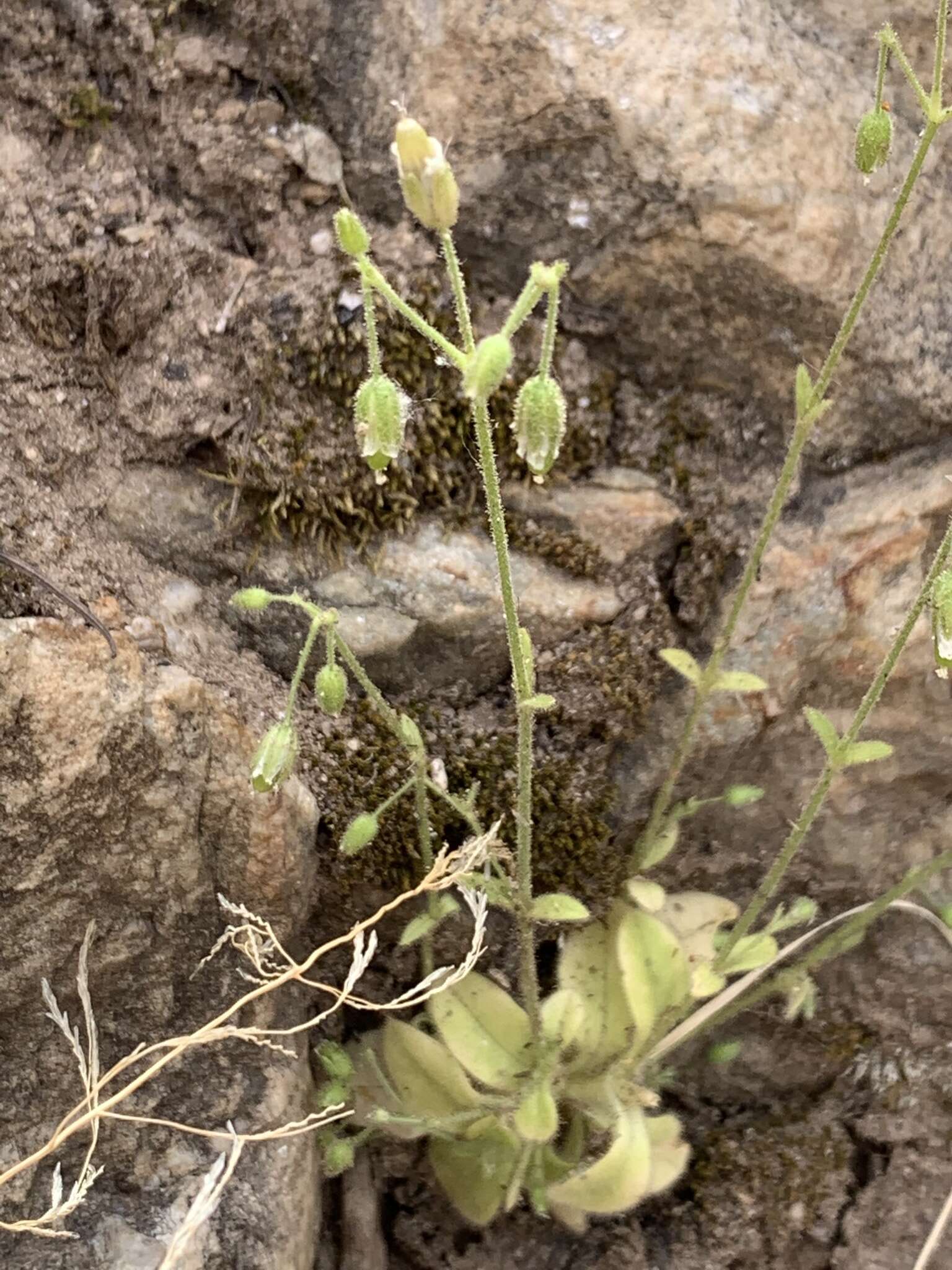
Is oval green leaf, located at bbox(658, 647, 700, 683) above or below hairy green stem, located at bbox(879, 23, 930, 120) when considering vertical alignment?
below

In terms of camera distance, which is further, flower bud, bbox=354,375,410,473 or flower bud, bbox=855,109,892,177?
flower bud, bbox=855,109,892,177

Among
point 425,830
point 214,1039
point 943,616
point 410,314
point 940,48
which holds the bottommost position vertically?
point 214,1039

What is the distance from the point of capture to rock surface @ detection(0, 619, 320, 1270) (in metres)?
1.70

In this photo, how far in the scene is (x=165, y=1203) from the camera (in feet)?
6.18

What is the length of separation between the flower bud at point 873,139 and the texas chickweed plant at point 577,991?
0.21 meters

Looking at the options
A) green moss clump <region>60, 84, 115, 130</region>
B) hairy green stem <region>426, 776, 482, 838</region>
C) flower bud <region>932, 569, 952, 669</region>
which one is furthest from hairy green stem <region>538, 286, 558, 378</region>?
green moss clump <region>60, 84, 115, 130</region>

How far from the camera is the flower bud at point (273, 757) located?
63.7 inches

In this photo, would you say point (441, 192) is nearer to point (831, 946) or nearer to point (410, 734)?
point (410, 734)

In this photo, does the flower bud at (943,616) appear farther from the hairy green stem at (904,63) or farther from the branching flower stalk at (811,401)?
the hairy green stem at (904,63)

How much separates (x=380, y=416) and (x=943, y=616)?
2.75 ft

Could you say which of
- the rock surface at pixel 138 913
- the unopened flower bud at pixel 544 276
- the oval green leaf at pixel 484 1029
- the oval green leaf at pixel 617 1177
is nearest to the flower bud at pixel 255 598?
the rock surface at pixel 138 913

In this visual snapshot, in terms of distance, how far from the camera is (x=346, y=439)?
6.37 feet

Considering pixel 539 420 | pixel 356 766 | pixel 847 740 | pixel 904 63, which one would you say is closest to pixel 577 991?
pixel 356 766

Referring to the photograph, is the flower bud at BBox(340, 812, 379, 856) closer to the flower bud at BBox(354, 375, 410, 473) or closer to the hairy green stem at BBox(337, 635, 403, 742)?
the hairy green stem at BBox(337, 635, 403, 742)
